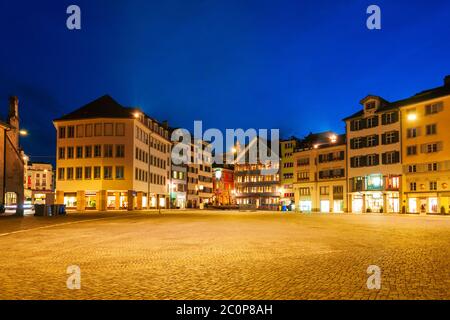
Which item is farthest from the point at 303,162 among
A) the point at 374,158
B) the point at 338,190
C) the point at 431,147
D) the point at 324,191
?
the point at 431,147

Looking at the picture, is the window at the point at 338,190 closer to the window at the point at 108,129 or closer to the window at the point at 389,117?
the window at the point at 389,117

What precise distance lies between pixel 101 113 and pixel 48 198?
82.4 feet

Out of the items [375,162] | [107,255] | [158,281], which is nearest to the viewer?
[158,281]

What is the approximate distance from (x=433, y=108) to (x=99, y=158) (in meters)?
49.2

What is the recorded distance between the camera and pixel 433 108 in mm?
59125

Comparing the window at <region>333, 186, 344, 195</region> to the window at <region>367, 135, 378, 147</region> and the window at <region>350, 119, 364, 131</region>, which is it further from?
the window at <region>350, 119, 364, 131</region>

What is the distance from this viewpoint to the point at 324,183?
79938 mm

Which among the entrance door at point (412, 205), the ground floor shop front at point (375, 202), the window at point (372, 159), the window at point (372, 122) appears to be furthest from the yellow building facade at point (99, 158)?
the entrance door at point (412, 205)

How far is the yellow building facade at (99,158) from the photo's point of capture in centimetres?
6812

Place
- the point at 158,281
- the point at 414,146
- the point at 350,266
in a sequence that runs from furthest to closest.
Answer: the point at 414,146
the point at 350,266
the point at 158,281

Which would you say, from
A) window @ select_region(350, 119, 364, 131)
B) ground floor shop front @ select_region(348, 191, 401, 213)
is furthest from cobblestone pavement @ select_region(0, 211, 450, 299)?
window @ select_region(350, 119, 364, 131)

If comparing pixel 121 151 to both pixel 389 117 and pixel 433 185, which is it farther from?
pixel 433 185

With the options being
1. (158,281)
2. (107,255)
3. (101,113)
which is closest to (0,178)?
(101,113)
